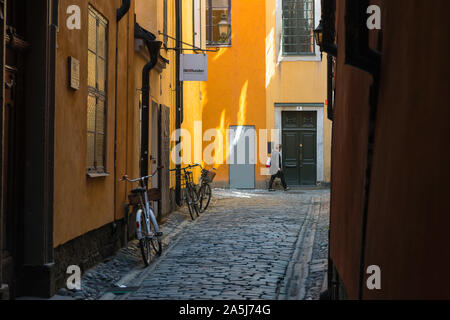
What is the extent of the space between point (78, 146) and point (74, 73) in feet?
2.66

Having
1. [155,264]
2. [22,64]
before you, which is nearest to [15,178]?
[22,64]

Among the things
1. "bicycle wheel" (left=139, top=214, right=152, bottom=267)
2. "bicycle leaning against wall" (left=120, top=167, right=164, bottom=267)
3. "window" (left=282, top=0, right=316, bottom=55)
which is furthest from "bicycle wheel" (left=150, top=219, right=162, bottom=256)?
"window" (left=282, top=0, right=316, bottom=55)

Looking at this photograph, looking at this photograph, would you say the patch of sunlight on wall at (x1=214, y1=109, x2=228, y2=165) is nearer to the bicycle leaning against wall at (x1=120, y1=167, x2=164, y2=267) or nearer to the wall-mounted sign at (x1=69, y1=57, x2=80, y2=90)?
the bicycle leaning against wall at (x1=120, y1=167, x2=164, y2=267)

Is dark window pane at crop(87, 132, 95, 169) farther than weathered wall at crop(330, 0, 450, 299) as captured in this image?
Yes

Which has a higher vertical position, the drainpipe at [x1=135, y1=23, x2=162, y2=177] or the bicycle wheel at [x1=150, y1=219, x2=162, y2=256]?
the drainpipe at [x1=135, y1=23, x2=162, y2=177]

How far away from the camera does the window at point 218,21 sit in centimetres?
2514

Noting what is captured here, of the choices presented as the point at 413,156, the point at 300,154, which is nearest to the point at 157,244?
the point at 413,156

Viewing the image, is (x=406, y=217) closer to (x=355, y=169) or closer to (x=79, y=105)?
(x=355, y=169)

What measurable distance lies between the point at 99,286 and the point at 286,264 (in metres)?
2.61

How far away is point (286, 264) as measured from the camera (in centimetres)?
906

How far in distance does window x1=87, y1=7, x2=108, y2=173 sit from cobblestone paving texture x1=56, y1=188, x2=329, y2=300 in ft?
4.39

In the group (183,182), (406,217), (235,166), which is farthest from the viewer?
(235,166)

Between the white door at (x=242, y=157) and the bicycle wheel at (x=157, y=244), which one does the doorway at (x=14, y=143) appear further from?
the white door at (x=242, y=157)

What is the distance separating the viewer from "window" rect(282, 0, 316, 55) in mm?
25141
